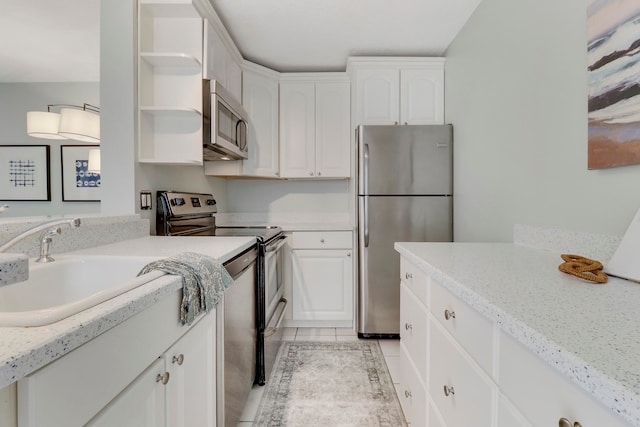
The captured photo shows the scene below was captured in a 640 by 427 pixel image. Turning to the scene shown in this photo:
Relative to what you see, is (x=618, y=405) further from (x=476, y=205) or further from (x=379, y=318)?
(x=379, y=318)

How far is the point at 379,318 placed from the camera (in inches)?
96.9

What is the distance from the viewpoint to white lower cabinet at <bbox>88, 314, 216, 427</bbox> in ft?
2.13

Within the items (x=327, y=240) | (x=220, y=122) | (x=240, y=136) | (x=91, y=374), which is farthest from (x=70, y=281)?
(x=327, y=240)

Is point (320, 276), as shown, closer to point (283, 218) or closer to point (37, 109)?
point (283, 218)

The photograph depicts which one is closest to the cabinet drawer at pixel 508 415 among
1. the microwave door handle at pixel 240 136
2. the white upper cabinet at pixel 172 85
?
the white upper cabinet at pixel 172 85

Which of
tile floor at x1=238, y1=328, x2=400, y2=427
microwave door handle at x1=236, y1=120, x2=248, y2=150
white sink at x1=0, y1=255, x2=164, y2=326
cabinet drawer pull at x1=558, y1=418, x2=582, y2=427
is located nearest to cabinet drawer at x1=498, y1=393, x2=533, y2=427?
cabinet drawer pull at x1=558, y1=418, x2=582, y2=427

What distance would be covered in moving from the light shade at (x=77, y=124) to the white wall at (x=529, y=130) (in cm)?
252

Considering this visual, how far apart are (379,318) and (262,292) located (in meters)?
1.14

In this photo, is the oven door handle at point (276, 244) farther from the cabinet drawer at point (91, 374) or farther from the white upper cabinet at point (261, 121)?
the cabinet drawer at point (91, 374)

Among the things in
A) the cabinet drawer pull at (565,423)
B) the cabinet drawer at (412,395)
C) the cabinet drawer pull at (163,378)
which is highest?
the cabinet drawer pull at (565,423)

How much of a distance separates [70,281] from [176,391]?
546mm

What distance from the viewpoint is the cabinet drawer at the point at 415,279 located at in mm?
1194

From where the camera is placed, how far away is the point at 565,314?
0.60 meters

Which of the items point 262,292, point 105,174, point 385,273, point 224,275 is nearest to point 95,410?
point 224,275
